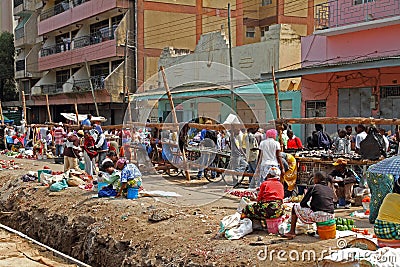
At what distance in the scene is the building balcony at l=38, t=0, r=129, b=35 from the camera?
121ft

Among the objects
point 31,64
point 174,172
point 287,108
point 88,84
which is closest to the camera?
point 174,172

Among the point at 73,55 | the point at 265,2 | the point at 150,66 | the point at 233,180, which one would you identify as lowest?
the point at 233,180

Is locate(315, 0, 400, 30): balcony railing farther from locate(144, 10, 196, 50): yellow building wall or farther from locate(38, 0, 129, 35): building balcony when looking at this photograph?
locate(38, 0, 129, 35): building balcony

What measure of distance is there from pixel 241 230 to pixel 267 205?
62 cm

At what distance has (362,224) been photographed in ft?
33.7

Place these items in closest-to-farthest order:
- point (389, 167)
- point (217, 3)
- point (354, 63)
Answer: point (389, 167) → point (354, 63) → point (217, 3)

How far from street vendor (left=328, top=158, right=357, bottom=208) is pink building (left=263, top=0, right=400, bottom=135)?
697cm

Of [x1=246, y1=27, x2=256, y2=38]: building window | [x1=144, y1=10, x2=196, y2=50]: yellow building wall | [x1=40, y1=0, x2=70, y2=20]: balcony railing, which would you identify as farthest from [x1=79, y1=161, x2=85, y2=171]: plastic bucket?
[x1=40, y1=0, x2=70, y2=20]: balcony railing

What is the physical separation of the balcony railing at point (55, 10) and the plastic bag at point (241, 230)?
38.3 meters

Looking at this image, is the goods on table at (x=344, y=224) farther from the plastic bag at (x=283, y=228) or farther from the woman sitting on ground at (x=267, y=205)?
the woman sitting on ground at (x=267, y=205)

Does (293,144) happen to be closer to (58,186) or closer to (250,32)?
(58,186)

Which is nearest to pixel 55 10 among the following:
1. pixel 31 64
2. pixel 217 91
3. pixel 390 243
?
pixel 31 64

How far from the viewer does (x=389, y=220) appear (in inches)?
309

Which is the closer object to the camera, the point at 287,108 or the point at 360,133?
the point at 360,133
